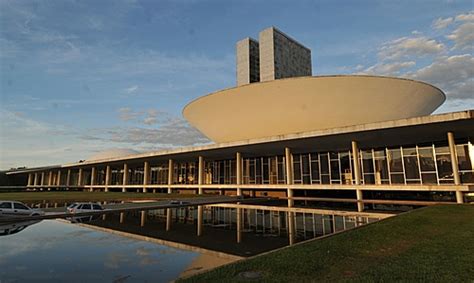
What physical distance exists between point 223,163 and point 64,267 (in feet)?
134

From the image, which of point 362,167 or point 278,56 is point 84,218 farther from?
point 278,56

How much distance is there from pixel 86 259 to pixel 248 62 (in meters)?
101

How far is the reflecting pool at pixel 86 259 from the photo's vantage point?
24.0 ft

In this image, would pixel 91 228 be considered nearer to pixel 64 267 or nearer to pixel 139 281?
pixel 64 267

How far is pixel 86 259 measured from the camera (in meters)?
8.98

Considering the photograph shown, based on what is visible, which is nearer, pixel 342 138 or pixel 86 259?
pixel 86 259

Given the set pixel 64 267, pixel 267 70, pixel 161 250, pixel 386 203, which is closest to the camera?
pixel 64 267

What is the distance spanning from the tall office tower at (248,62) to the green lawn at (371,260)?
318 feet

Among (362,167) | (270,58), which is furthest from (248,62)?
(362,167)

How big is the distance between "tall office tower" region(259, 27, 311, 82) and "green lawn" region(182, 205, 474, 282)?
3543 inches

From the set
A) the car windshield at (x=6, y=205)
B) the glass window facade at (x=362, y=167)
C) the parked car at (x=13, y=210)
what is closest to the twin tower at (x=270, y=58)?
the glass window facade at (x=362, y=167)

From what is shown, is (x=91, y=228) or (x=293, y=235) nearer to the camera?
(x=293, y=235)

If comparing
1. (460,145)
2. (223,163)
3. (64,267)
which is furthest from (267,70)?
(64,267)

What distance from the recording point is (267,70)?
329 ft
